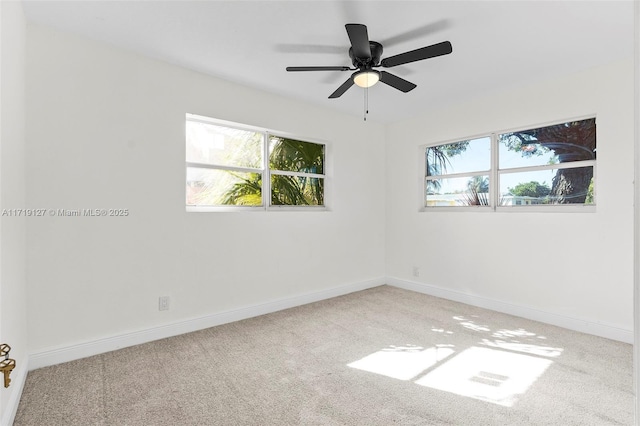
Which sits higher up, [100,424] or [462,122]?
[462,122]

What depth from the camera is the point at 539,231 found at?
127 inches

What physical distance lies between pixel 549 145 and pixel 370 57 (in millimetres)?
2308

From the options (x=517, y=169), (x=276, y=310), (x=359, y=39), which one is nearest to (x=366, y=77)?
(x=359, y=39)

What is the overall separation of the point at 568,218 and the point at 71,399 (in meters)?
4.27

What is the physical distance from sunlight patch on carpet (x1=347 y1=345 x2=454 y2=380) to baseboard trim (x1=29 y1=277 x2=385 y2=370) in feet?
4.67

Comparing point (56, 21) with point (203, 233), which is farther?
point (203, 233)

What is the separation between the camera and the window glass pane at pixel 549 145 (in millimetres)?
3012

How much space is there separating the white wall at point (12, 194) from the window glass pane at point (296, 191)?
2.19 meters

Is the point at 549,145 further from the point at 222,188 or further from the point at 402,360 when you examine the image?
the point at 222,188

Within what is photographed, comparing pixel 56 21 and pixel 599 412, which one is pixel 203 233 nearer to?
pixel 56 21

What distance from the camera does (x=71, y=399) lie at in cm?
186

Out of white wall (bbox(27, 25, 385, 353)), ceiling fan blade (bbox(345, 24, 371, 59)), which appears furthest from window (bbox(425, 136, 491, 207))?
ceiling fan blade (bbox(345, 24, 371, 59))

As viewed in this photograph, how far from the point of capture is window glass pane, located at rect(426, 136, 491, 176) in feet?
12.4

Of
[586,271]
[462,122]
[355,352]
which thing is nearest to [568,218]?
[586,271]
